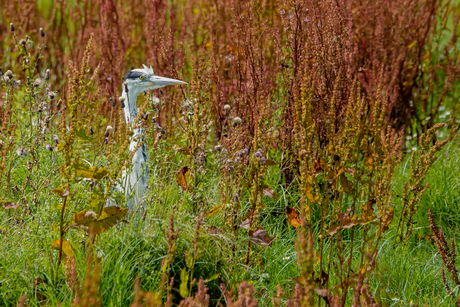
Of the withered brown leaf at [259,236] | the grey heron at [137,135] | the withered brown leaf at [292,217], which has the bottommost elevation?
the withered brown leaf at [259,236]

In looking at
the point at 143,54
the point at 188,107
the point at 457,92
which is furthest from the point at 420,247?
the point at 143,54

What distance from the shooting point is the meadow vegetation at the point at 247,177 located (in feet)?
7.68

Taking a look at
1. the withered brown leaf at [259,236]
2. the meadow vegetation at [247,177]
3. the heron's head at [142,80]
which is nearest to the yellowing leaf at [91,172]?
the meadow vegetation at [247,177]

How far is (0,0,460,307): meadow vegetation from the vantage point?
2342 mm

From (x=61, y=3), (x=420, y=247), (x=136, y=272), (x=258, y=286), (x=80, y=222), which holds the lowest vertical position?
(x=420, y=247)

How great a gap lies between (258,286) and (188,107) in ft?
3.31

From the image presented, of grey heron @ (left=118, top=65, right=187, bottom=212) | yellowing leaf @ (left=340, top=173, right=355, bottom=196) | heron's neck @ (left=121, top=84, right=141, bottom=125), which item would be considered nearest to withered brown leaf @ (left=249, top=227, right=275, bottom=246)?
yellowing leaf @ (left=340, top=173, right=355, bottom=196)

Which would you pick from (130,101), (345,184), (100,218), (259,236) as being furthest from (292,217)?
(130,101)

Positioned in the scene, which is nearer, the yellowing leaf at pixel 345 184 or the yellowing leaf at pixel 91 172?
the yellowing leaf at pixel 91 172

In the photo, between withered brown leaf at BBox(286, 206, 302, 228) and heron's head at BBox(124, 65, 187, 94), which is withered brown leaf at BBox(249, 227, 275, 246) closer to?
withered brown leaf at BBox(286, 206, 302, 228)

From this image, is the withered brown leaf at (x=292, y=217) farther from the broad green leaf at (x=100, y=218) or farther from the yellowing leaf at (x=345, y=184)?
the broad green leaf at (x=100, y=218)

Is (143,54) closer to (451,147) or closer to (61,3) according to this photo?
(61,3)

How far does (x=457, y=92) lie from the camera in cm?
598

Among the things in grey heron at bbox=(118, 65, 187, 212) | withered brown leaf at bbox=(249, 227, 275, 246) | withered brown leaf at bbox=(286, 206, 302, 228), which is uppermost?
grey heron at bbox=(118, 65, 187, 212)
